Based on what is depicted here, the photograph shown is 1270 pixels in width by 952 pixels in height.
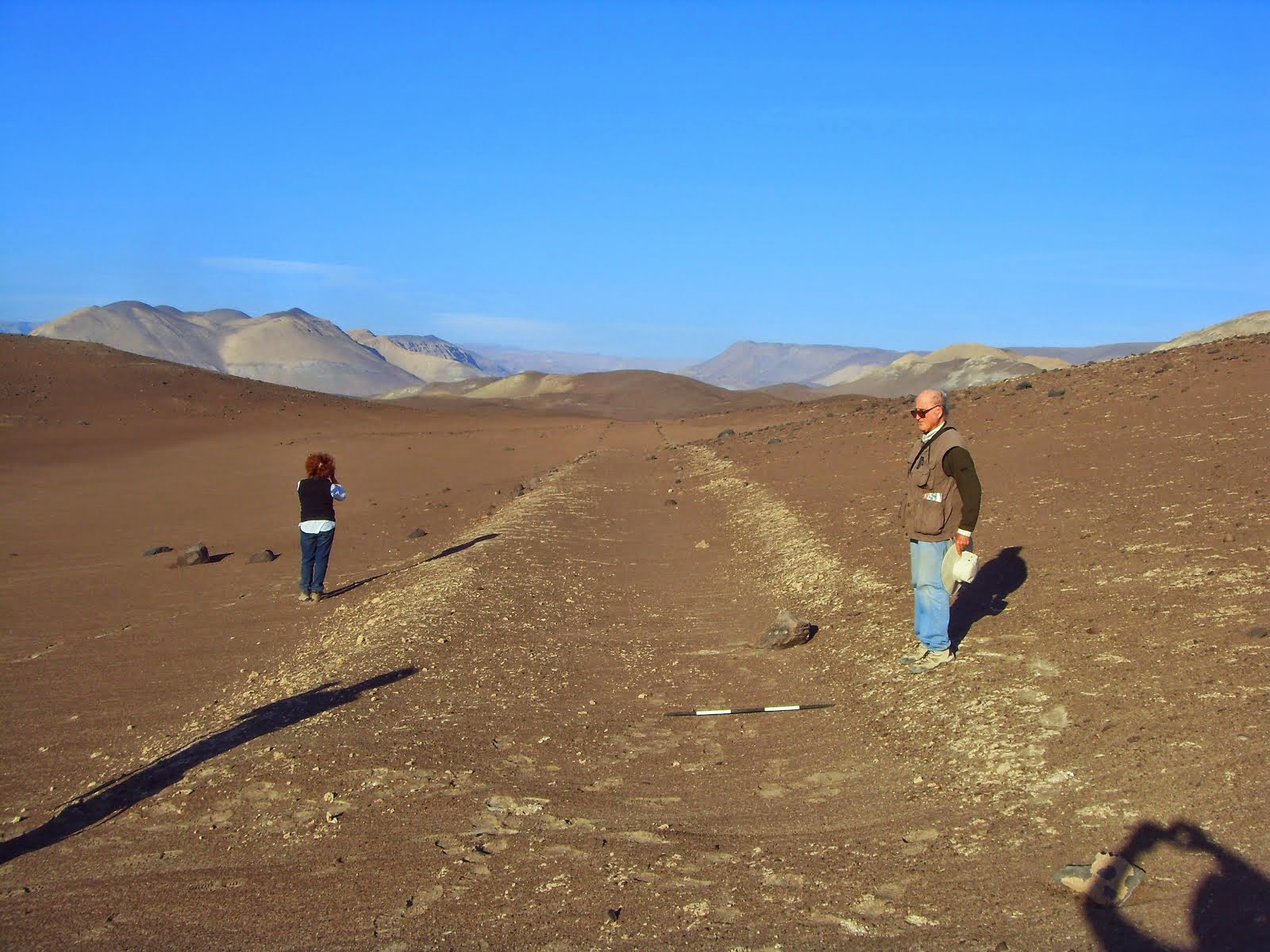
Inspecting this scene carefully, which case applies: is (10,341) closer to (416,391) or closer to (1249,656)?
(1249,656)

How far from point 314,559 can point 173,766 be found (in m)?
5.41

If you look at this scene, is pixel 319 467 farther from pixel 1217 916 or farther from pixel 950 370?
pixel 950 370

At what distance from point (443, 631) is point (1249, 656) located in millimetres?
6241

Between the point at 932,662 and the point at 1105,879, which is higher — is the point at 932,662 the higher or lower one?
the higher one

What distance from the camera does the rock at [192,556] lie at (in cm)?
1482

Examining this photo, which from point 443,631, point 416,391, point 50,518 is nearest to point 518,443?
point 50,518

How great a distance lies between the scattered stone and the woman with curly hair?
874 cm

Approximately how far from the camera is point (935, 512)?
7395 mm

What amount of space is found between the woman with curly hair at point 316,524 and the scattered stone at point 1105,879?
8744 mm

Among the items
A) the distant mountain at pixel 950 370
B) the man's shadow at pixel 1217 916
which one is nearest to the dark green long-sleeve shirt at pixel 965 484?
the man's shadow at pixel 1217 916

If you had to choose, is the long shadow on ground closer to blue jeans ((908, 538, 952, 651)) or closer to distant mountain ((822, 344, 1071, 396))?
blue jeans ((908, 538, 952, 651))

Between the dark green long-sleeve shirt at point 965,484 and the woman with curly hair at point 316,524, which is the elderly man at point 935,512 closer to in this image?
the dark green long-sleeve shirt at point 965,484

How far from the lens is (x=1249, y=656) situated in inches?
251

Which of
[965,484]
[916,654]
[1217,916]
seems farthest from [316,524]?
[1217,916]
